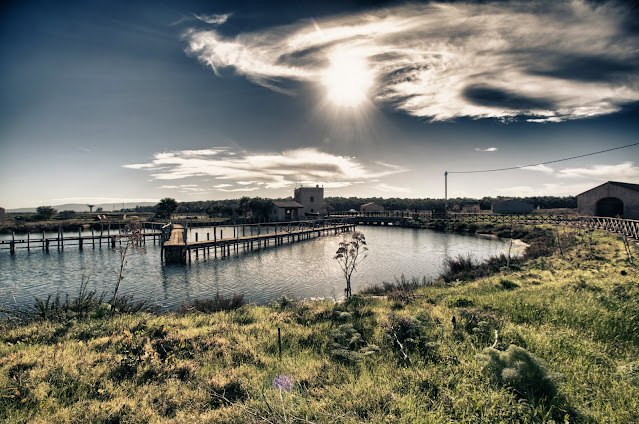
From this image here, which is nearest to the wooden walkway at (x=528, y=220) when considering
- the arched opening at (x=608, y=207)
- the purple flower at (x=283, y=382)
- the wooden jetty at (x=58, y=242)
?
the arched opening at (x=608, y=207)

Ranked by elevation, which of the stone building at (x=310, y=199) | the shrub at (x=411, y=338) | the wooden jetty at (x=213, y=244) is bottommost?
the wooden jetty at (x=213, y=244)

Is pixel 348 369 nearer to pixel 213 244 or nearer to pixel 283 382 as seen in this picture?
pixel 283 382

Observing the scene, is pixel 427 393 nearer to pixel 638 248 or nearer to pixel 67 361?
pixel 67 361

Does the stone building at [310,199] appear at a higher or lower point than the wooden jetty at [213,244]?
higher

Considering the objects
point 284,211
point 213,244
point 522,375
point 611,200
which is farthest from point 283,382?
point 284,211

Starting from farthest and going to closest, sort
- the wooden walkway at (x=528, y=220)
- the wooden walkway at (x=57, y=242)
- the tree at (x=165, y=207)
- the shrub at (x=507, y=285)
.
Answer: the tree at (x=165, y=207) < the wooden walkway at (x=57, y=242) < the wooden walkway at (x=528, y=220) < the shrub at (x=507, y=285)

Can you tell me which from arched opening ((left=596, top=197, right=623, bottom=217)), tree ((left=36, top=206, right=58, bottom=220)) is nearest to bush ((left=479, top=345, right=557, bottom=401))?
arched opening ((left=596, top=197, right=623, bottom=217))

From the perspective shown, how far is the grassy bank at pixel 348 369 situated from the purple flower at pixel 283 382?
26mm

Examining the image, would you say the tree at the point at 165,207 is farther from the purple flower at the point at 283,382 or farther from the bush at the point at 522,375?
the bush at the point at 522,375

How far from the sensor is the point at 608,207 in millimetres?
38750

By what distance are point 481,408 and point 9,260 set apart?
1847 inches

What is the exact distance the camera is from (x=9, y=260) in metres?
31.9

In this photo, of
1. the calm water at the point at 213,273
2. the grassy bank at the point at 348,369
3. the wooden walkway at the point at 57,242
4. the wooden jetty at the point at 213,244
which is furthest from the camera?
the wooden walkway at the point at 57,242

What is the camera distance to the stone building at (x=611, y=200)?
106 ft
